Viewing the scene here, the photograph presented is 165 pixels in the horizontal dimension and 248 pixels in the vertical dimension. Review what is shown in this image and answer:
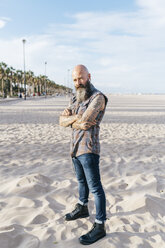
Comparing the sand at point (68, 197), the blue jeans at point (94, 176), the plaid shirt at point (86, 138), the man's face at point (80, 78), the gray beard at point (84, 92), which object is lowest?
the sand at point (68, 197)

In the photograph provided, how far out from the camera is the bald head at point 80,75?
2.71 m

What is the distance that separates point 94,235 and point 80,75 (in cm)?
183

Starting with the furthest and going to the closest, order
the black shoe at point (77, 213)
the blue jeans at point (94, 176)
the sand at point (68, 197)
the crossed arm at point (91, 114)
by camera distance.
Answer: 1. the black shoe at point (77, 213)
2. the sand at point (68, 197)
3. the blue jeans at point (94, 176)
4. the crossed arm at point (91, 114)

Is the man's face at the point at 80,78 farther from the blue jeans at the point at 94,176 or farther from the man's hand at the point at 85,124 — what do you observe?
the blue jeans at the point at 94,176

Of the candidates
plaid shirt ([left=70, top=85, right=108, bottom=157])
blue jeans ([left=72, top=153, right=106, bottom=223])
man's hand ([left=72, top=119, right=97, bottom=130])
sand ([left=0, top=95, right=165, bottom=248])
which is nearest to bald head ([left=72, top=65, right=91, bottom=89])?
plaid shirt ([left=70, top=85, right=108, bottom=157])

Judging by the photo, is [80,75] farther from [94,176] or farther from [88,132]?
[94,176]

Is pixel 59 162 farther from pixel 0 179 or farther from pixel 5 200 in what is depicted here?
pixel 5 200

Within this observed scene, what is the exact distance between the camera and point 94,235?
2.82 metres

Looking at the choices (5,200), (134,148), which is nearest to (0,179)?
(5,200)

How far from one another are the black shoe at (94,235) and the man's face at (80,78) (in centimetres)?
164

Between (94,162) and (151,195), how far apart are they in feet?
5.96

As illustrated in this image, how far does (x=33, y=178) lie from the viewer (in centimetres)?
474

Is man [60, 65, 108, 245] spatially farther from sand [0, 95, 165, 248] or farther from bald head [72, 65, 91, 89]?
sand [0, 95, 165, 248]

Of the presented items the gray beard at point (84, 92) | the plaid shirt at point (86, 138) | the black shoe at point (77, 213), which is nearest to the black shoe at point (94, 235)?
the black shoe at point (77, 213)
